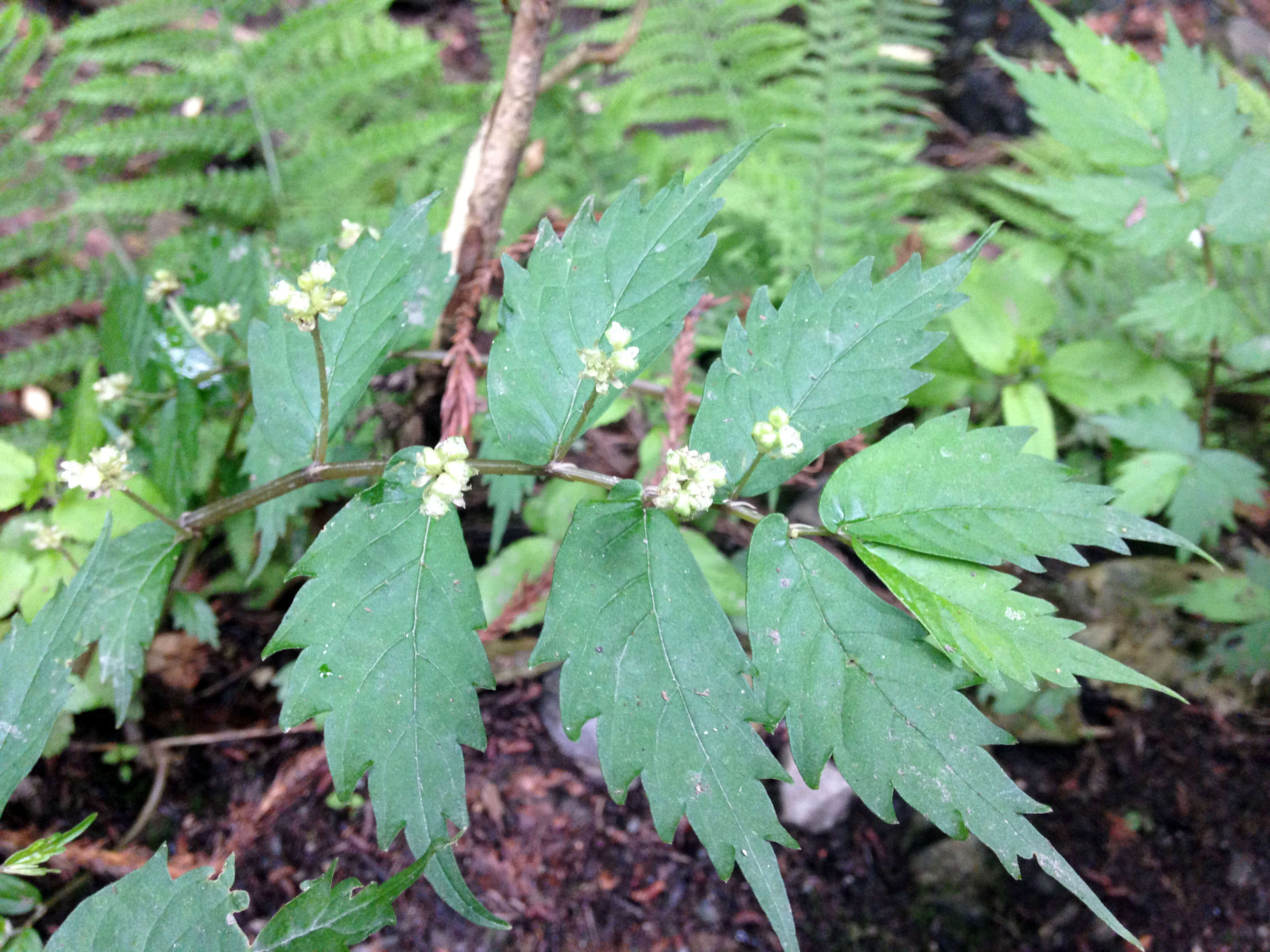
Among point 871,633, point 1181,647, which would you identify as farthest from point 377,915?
point 1181,647

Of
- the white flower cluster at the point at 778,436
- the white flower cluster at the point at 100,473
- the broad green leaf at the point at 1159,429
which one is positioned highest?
the white flower cluster at the point at 778,436

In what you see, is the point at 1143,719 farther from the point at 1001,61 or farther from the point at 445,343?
the point at 445,343

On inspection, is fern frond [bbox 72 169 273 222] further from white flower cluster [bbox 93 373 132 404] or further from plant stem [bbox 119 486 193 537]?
plant stem [bbox 119 486 193 537]

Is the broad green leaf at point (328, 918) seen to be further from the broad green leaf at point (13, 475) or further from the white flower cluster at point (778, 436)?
the broad green leaf at point (13, 475)

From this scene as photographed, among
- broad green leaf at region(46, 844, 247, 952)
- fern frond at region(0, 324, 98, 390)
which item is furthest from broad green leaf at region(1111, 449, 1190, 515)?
fern frond at region(0, 324, 98, 390)

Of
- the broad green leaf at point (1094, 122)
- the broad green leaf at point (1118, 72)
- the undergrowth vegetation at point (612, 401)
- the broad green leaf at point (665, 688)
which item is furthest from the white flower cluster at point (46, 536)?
the broad green leaf at point (1118, 72)

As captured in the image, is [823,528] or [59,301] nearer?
[823,528]
